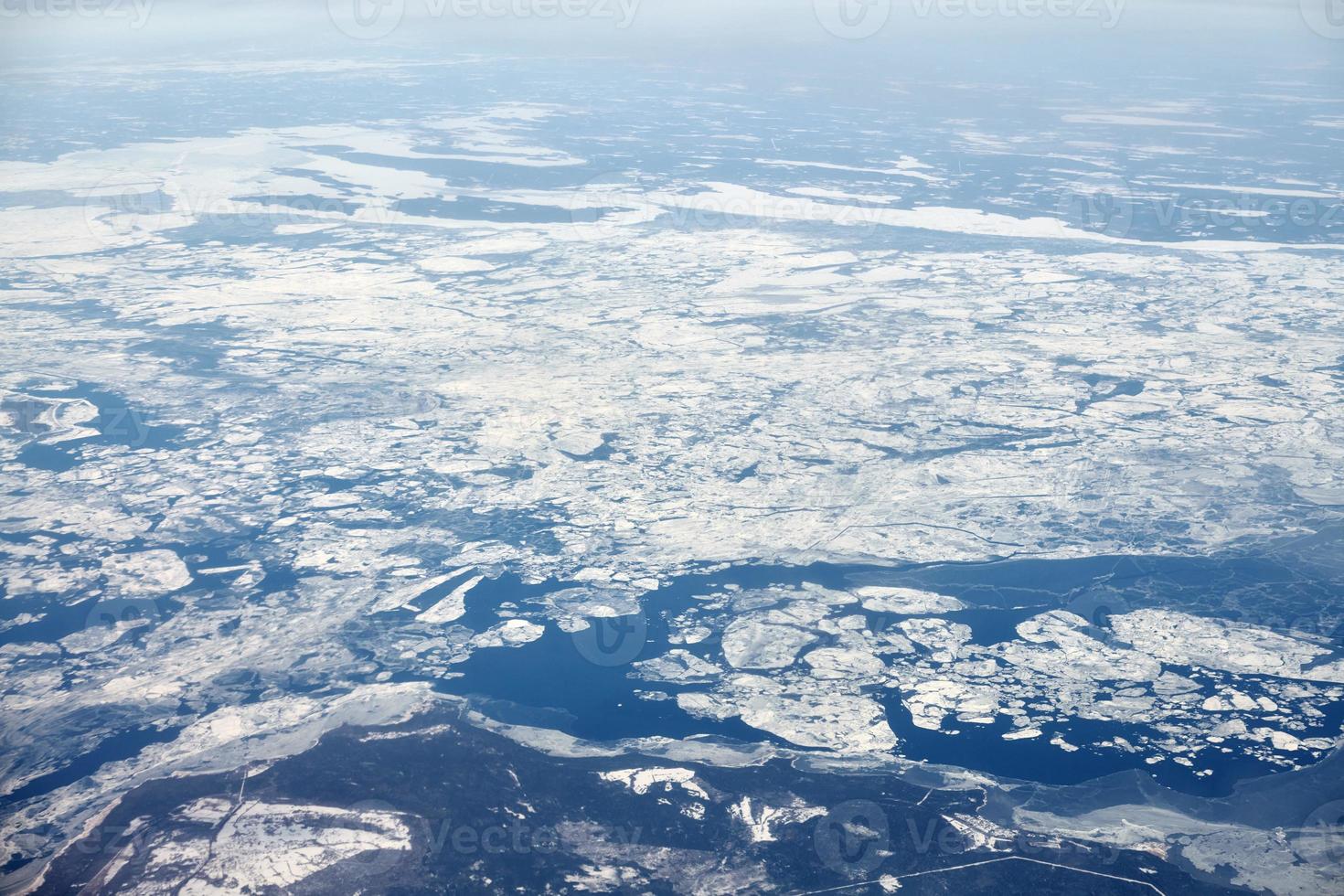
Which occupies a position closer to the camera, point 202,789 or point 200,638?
point 202,789

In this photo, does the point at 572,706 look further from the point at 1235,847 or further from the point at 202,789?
the point at 1235,847

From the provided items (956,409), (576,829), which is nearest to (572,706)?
(576,829)

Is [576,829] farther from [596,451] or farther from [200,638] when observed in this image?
[596,451]

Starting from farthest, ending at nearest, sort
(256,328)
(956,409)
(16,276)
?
(16,276)
(256,328)
(956,409)

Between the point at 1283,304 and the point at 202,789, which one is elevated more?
the point at 1283,304

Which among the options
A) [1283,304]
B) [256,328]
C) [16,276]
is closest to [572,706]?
[256,328]

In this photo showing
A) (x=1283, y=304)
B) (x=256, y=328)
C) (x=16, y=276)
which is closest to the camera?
(x=256, y=328)
